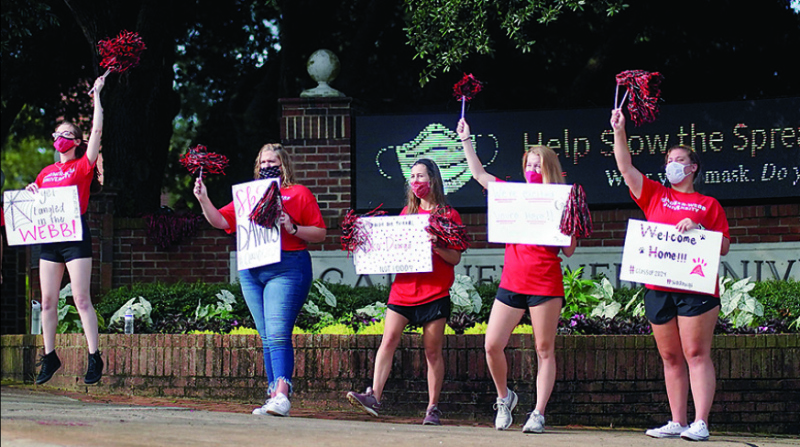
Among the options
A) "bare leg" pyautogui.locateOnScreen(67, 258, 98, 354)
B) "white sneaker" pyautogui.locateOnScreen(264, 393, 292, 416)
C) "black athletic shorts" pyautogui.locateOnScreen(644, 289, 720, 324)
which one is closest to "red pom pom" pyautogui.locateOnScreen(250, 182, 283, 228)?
"white sneaker" pyautogui.locateOnScreen(264, 393, 292, 416)

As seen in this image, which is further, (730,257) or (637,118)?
(730,257)

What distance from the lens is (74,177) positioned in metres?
6.90

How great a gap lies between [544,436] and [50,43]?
36.7 feet

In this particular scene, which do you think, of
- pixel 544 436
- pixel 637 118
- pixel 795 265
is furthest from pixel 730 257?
pixel 544 436

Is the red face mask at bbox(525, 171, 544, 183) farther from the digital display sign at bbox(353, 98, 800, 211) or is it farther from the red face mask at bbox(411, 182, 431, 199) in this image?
the digital display sign at bbox(353, 98, 800, 211)

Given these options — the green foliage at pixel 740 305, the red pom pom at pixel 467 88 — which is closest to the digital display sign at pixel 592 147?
the green foliage at pixel 740 305

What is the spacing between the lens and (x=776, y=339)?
7.68 m

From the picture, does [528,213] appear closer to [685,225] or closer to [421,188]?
[421,188]

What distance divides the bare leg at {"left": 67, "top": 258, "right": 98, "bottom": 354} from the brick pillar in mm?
3892

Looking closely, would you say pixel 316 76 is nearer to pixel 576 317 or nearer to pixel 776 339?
pixel 576 317

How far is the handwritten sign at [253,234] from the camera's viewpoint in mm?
6512

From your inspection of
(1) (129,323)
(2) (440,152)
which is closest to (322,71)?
A: (2) (440,152)

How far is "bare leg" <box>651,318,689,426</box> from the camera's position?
20.9ft

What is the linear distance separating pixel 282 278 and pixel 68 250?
1465 millimetres
